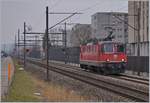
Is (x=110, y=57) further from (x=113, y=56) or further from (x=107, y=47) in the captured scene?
(x=107, y=47)

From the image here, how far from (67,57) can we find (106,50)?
41.2 meters

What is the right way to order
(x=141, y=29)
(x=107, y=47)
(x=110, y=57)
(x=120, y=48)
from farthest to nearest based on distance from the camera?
1. (x=141, y=29)
2. (x=120, y=48)
3. (x=107, y=47)
4. (x=110, y=57)

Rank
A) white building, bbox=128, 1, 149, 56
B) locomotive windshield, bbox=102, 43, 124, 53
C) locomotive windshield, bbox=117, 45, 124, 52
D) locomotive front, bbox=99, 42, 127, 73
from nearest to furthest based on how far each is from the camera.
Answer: locomotive front, bbox=99, 42, 127, 73 < locomotive windshield, bbox=102, 43, 124, 53 < locomotive windshield, bbox=117, 45, 124, 52 < white building, bbox=128, 1, 149, 56

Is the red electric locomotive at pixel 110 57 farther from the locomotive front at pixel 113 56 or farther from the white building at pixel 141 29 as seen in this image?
the white building at pixel 141 29

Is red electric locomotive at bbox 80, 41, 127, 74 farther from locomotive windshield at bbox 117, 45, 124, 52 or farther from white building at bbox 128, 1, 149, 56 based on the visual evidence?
white building at bbox 128, 1, 149, 56

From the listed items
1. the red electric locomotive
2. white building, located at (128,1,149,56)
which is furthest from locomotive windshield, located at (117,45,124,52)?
white building, located at (128,1,149,56)

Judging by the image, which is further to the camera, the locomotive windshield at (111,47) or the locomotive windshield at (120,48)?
the locomotive windshield at (120,48)

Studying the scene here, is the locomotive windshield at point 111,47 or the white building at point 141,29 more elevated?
the white building at point 141,29

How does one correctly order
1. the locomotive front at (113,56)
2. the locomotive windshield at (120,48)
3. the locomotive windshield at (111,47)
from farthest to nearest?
the locomotive windshield at (120,48) < the locomotive windshield at (111,47) < the locomotive front at (113,56)

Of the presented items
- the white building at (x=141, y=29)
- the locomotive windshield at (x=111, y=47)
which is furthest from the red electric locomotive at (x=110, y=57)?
the white building at (x=141, y=29)

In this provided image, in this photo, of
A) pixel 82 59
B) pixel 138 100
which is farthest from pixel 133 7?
pixel 138 100

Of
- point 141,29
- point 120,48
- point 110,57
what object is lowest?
point 110,57

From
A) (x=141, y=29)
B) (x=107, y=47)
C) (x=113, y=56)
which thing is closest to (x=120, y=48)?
(x=113, y=56)

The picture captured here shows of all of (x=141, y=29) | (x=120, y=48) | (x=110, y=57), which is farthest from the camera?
(x=141, y=29)
